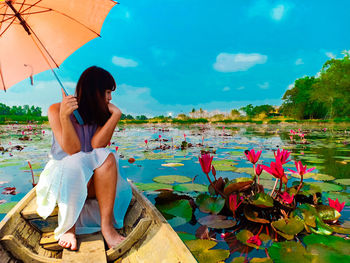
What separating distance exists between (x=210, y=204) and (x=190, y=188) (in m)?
0.62

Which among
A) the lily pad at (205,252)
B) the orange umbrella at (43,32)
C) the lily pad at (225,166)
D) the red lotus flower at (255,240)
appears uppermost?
the orange umbrella at (43,32)

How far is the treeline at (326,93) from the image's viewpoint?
934 inches

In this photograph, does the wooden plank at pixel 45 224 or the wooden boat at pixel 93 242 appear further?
the wooden plank at pixel 45 224

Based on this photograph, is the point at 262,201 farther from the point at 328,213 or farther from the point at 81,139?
the point at 81,139

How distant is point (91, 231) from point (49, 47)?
66.7 inches

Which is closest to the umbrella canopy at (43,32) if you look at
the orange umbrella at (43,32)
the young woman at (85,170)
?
the orange umbrella at (43,32)

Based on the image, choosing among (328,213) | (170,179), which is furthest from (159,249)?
(170,179)

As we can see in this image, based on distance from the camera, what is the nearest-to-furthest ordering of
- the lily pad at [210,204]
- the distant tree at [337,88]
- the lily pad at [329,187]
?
the lily pad at [210,204] → the lily pad at [329,187] → the distant tree at [337,88]

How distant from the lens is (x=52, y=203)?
1.43 m

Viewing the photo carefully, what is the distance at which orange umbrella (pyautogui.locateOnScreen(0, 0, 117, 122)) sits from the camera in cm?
199

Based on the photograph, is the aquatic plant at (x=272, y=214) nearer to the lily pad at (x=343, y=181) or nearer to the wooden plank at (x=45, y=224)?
the lily pad at (x=343, y=181)

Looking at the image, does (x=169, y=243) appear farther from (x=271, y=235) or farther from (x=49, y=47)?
(x=49, y=47)

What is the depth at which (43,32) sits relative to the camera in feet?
6.90

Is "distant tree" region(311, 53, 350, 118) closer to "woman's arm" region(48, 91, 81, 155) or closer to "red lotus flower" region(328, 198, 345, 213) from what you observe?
"red lotus flower" region(328, 198, 345, 213)
